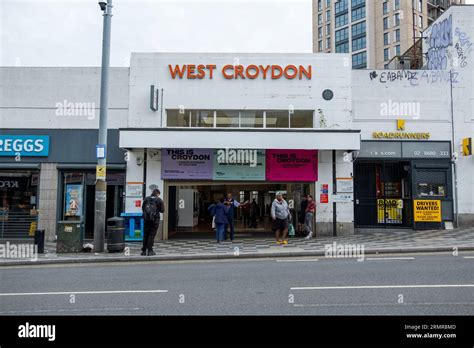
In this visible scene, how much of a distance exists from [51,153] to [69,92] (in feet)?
8.37

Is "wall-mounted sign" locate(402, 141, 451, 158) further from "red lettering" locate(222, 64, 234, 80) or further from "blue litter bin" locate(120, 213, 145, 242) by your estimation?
"blue litter bin" locate(120, 213, 145, 242)

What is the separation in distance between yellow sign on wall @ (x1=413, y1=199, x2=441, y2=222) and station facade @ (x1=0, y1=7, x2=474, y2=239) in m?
0.04

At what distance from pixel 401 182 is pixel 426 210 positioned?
1.51 m

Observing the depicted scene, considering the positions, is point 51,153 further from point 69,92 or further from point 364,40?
point 364,40

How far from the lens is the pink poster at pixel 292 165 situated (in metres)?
15.4

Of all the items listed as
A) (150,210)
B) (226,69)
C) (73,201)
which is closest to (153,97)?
(226,69)

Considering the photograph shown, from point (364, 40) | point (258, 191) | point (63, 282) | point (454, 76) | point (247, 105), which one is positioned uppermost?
point (364, 40)

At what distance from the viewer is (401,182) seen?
16859 millimetres

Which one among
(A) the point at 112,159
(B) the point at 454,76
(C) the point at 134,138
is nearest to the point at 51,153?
(A) the point at 112,159

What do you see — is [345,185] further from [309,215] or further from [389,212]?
[389,212]

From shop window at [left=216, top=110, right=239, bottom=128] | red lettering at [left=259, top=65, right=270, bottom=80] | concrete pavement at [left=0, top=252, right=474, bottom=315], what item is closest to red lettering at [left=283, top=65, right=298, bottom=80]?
red lettering at [left=259, top=65, right=270, bottom=80]

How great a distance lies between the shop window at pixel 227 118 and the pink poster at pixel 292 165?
72.7 inches

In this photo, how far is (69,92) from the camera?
51.8 feet

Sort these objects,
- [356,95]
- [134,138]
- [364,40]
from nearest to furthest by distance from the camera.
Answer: [134,138] < [356,95] < [364,40]
